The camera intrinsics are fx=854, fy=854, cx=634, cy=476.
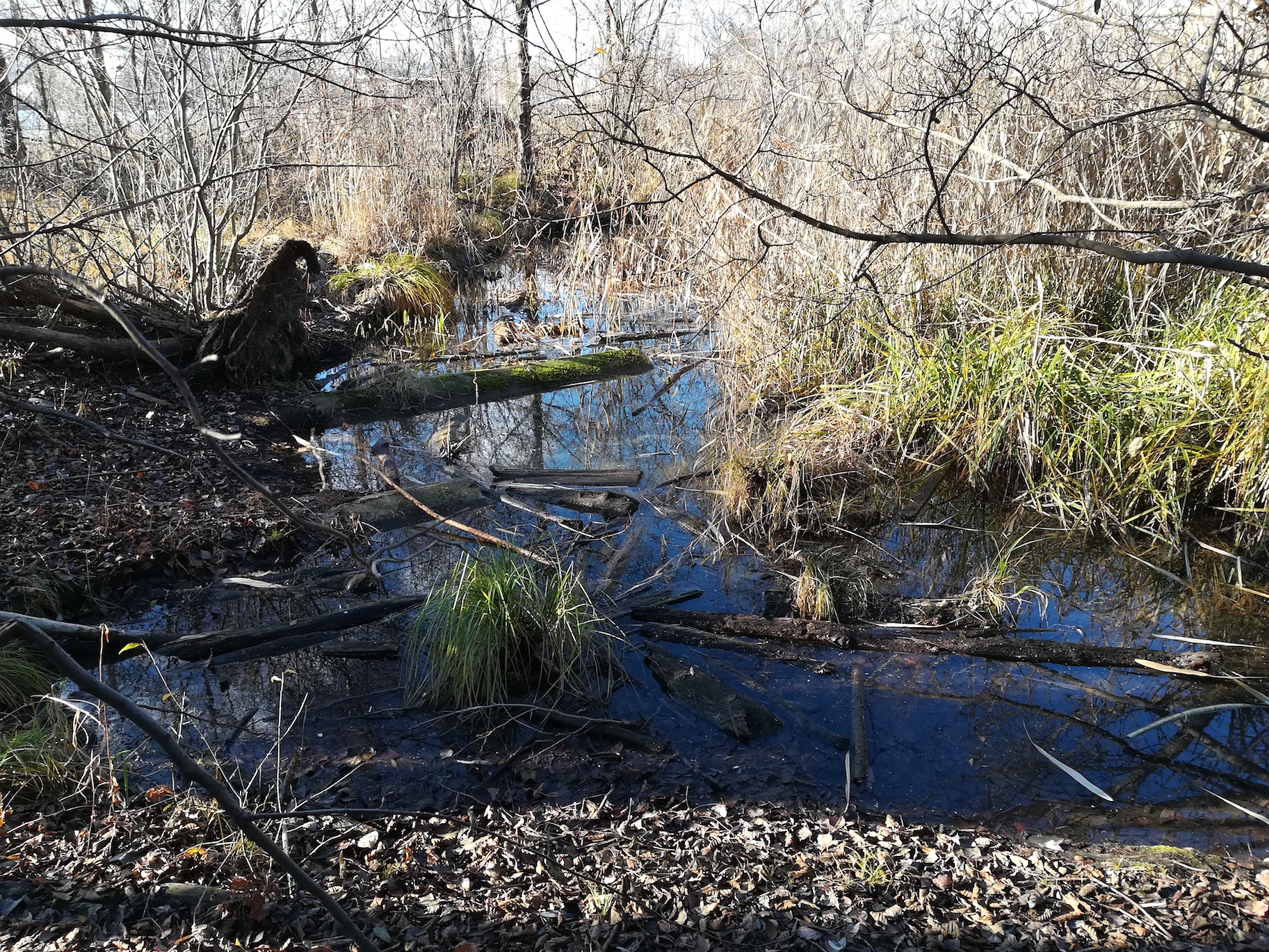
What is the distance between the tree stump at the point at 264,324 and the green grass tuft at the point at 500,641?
13.7 feet

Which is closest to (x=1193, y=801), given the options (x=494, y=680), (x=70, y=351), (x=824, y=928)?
(x=824, y=928)

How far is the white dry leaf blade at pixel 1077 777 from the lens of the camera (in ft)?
10.8

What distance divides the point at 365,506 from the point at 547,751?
104 inches

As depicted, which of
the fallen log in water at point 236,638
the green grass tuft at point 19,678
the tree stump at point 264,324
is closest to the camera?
the green grass tuft at point 19,678

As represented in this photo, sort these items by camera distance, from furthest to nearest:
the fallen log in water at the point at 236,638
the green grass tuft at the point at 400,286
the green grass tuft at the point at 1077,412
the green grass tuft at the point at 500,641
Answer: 1. the green grass tuft at the point at 400,286
2. the green grass tuft at the point at 1077,412
3. the fallen log in water at the point at 236,638
4. the green grass tuft at the point at 500,641

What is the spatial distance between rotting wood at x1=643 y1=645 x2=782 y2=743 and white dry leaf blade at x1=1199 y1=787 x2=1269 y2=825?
1665 millimetres

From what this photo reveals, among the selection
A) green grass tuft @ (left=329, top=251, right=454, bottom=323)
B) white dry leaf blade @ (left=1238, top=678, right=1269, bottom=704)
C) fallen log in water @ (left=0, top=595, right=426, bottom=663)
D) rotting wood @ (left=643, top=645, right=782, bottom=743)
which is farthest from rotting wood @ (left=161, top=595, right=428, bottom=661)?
green grass tuft @ (left=329, top=251, right=454, bottom=323)

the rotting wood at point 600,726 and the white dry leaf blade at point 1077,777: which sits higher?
the rotting wood at point 600,726

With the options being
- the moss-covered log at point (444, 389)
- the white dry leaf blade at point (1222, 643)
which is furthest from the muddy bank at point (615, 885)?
the moss-covered log at point (444, 389)

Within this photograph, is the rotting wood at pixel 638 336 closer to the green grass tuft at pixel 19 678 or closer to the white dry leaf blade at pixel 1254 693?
the white dry leaf blade at pixel 1254 693

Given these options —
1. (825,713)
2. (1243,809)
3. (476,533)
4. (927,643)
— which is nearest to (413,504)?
(476,533)

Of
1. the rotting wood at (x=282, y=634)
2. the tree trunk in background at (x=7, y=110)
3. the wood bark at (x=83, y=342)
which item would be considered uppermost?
the tree trunk in background at (x=7, y=110)

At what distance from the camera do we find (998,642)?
13.6 feet

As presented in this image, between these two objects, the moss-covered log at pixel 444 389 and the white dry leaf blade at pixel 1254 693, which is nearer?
the white dry leaf blade at pixel 1254 693
